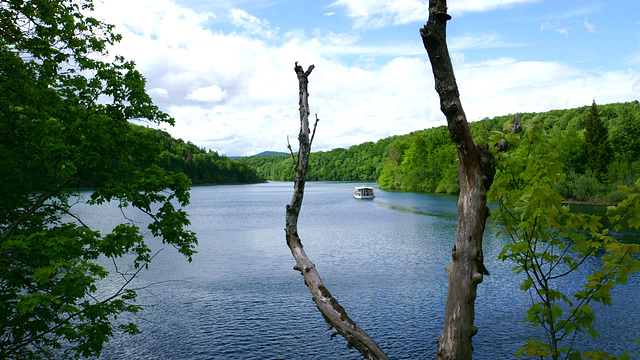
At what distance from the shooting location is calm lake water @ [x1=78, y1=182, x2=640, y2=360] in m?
10.4

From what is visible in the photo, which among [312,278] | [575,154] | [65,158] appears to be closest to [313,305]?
[65,158]

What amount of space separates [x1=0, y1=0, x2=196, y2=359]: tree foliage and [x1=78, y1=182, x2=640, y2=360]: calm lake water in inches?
147

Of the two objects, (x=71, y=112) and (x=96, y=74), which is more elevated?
(x=96, y=74)

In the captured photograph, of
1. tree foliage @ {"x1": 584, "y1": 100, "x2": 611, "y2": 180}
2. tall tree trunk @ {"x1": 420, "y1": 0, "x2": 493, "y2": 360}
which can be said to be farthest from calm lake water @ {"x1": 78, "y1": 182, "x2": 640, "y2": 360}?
tree foliage @ {"x1": 584, "y1": 100, "x2": 611, "y2": 180}

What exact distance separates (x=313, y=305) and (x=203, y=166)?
115m

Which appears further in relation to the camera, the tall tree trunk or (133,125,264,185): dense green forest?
(133,125,264,185): dense green forest

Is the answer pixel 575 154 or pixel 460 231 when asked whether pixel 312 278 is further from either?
pixel 575 154

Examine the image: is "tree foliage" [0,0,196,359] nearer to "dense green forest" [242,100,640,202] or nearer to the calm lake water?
the calm lake water

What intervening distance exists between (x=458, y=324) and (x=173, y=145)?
12740 centimetres

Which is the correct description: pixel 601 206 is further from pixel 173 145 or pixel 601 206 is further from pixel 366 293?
pixel 173 145

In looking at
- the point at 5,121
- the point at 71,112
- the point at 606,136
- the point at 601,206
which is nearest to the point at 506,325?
the point at 71,112

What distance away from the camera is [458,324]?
8.55 ft

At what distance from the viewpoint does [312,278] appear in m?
3.17

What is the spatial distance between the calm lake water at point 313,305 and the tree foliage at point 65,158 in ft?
12.3
